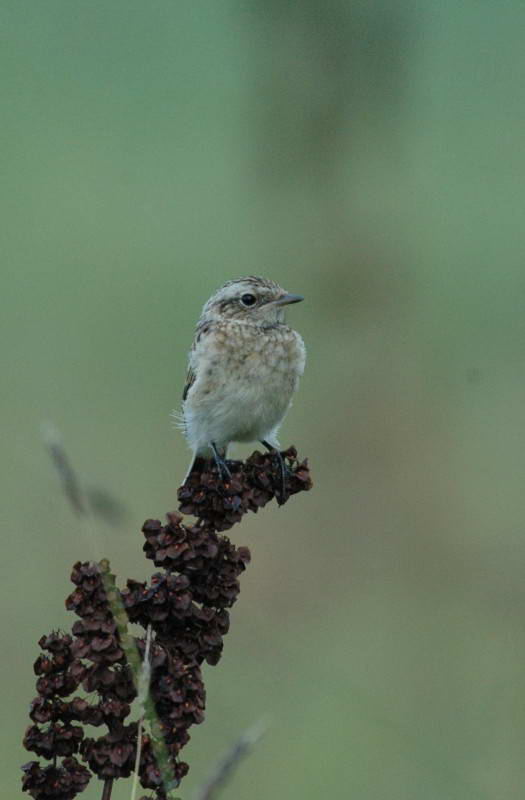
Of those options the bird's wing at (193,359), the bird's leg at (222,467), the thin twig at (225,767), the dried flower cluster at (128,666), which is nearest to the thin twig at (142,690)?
the dried flower cluster at (128,666)

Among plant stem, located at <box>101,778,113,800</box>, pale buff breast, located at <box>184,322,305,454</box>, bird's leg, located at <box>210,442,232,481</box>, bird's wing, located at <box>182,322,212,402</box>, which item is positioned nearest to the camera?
plant stem, located at <box>101,778,113,800</box>

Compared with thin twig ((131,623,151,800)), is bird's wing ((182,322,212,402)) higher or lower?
higher

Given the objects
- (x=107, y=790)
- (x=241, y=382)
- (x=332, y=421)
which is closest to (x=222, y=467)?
(x=241, y=382)

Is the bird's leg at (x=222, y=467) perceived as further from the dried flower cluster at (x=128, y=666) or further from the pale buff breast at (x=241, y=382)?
the dried flower cluster at (x=128, y=666)

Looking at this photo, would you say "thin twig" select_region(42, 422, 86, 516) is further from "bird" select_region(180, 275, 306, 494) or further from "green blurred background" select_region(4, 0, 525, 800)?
"bird" select_region(180, 275, 306, 494)

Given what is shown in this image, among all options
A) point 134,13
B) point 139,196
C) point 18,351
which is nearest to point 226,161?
point 139,196

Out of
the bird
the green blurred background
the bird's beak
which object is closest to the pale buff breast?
the bird
